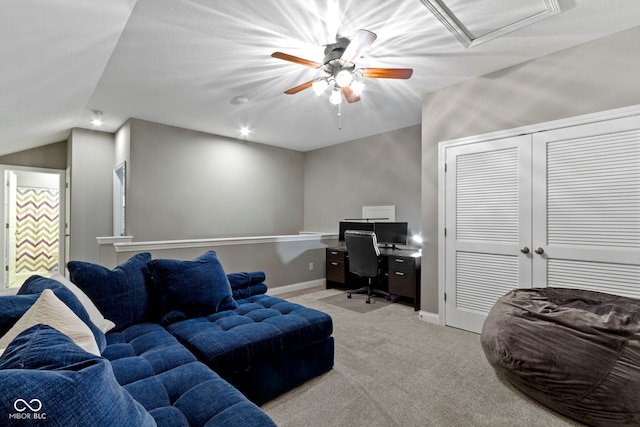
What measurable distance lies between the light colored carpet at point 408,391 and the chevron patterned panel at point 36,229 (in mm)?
6457

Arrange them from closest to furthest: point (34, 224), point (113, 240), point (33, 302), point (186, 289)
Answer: point (33, 302)
point (186, 289)
point (113, 240)
point (34, 224)

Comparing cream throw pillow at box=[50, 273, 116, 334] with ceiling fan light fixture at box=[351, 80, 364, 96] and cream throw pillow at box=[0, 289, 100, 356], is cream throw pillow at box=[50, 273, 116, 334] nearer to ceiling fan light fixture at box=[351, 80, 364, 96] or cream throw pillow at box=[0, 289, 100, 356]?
cream throw pillow at box=[0, 289, 100, 356]

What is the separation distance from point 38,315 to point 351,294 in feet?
12.3

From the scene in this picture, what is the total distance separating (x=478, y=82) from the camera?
307 centimetres

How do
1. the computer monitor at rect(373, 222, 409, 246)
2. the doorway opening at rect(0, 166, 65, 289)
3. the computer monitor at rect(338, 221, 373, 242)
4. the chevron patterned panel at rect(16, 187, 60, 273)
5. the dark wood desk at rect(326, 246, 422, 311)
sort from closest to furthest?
the dark wood desk at rect(326, 246, 422, 311)
the computer monitor at rect(373, 222, 409, 246)
the computer monitor at rect(338, 221, 373, 242)
the doorway opening at rect(0, 166, 65, 289)
the chevron patterned panel at rect(16, 187, 60, 273)

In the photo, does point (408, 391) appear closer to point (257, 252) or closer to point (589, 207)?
point (589, 207)

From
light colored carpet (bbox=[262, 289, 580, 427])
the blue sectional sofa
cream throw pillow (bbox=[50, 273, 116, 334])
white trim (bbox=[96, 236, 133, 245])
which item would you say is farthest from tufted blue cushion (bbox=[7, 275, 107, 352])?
white trim (bbox=[96, 236, 133, 245])

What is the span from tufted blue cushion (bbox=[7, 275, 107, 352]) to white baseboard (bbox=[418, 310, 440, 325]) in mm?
3033

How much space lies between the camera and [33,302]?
4.87 ft

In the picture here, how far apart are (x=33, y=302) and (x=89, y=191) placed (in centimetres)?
402

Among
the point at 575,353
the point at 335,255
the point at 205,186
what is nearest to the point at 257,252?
the point at 335,255

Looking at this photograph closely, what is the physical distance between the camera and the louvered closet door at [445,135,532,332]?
2848mm

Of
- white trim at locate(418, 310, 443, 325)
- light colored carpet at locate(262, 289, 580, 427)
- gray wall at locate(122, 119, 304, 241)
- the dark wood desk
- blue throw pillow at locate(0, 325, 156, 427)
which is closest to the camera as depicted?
blue throw pillow at locate(0, 325, 156, 427)

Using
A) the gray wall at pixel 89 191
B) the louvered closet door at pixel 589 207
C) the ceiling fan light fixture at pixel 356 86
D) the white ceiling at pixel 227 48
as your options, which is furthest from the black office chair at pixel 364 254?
the gray wall at pixel 89 191
